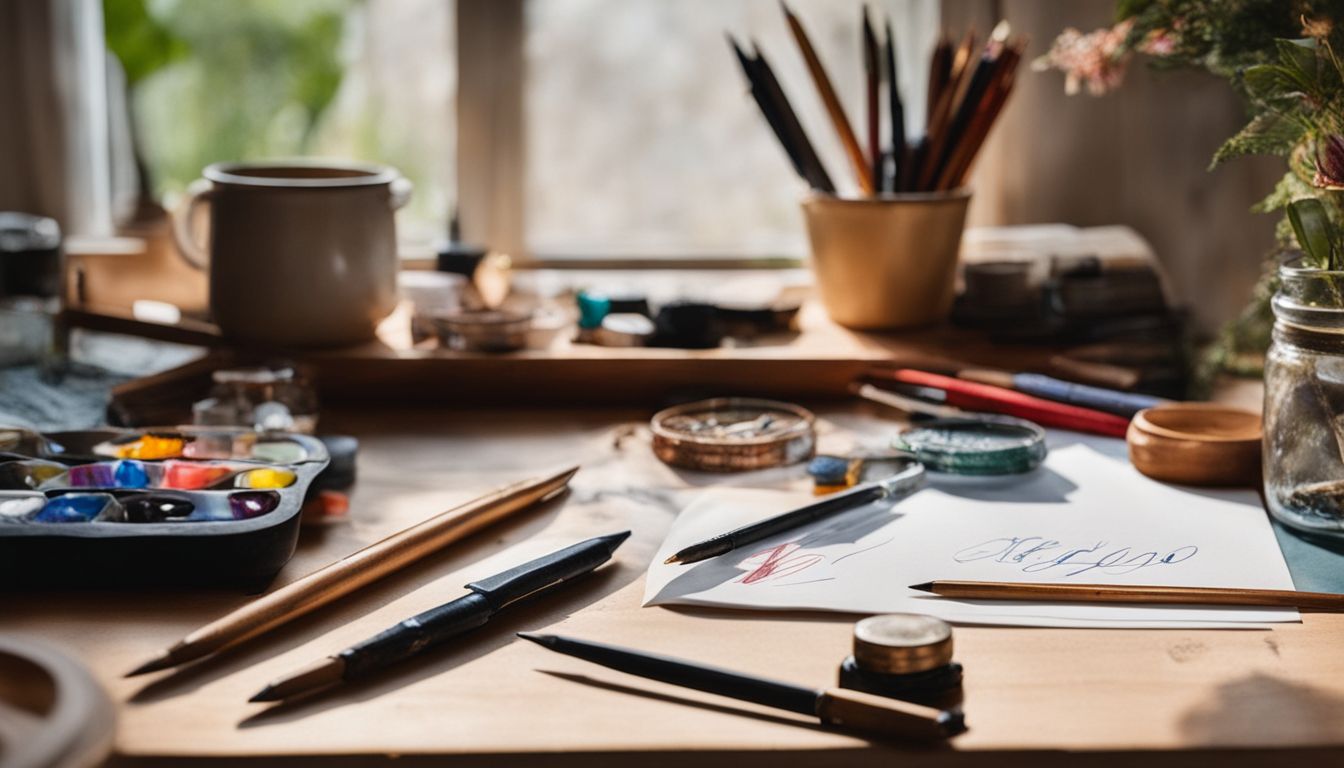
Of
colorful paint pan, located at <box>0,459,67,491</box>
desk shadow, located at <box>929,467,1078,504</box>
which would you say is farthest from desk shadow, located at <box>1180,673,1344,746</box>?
colorful paint pan, located at <box>0,459,67,491</box>

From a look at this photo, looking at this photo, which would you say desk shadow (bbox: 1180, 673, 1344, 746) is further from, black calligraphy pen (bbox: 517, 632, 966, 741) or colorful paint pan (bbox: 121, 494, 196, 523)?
colorful paint pan (bbox: 121, 494, 196, 523)

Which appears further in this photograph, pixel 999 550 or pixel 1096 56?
pixel 1096 56

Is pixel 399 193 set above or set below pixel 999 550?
above

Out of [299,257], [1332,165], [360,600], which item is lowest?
[360,600]

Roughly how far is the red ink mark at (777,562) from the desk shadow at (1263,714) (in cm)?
22

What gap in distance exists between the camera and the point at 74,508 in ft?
2.32

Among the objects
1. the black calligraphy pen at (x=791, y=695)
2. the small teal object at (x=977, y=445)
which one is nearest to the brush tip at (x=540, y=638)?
the black calligraphy pen at (x=791, y=695)

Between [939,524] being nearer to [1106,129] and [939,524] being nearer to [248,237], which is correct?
[248,237]

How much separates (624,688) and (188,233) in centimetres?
76

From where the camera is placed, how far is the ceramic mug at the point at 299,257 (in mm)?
1087

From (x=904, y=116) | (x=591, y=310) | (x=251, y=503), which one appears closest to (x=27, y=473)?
(x=251, y=503)

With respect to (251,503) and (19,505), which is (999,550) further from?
(19,505)

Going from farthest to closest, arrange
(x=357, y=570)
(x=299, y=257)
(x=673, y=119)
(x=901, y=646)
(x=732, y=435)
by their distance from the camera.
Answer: (x=673, y=119)
(x=299, y=257)
(x=732, y=435)
(x=357, y=570)
(x=901, y=646)

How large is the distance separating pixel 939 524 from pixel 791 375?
1.11 ft
